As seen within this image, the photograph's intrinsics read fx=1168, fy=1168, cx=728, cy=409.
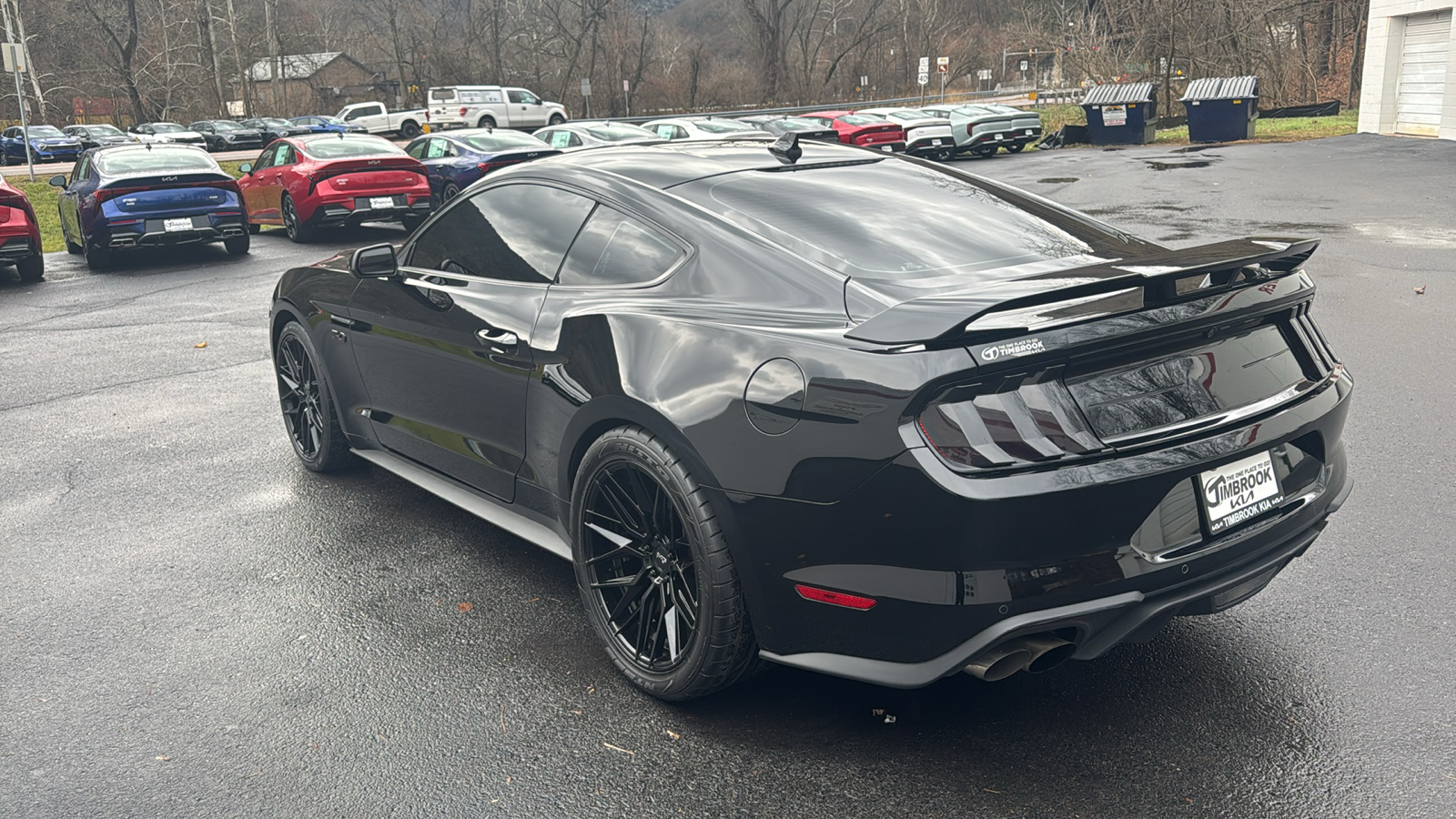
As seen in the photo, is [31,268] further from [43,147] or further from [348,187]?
[43,147]

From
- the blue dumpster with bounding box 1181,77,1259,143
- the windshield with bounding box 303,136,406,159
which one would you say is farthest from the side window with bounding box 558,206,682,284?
the blue dumpster with bounding box 1181,77,1259,143

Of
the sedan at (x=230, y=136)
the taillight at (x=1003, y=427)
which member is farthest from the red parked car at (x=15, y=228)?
the sedan at (x=230, y=136)

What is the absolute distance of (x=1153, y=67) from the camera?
36781mm

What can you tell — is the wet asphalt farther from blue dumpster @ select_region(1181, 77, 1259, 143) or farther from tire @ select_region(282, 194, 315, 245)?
blue dumpster @ select_region(1181, 77, 1259, 143)

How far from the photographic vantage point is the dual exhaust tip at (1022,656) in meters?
2.83

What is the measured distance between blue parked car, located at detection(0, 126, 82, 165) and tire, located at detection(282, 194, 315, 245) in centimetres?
3654

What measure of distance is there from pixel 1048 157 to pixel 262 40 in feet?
223

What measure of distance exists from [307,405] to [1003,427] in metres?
4.17

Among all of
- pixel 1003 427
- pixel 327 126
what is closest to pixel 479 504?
pixel 1003 427

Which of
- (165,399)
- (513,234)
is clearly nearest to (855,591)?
(513,234)

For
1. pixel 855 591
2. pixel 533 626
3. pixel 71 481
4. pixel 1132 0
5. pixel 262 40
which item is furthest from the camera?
pixel 262 40

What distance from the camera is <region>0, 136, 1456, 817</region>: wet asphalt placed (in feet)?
9.89

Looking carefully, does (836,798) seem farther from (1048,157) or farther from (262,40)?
(262,40)

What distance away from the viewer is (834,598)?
2.97 meters
